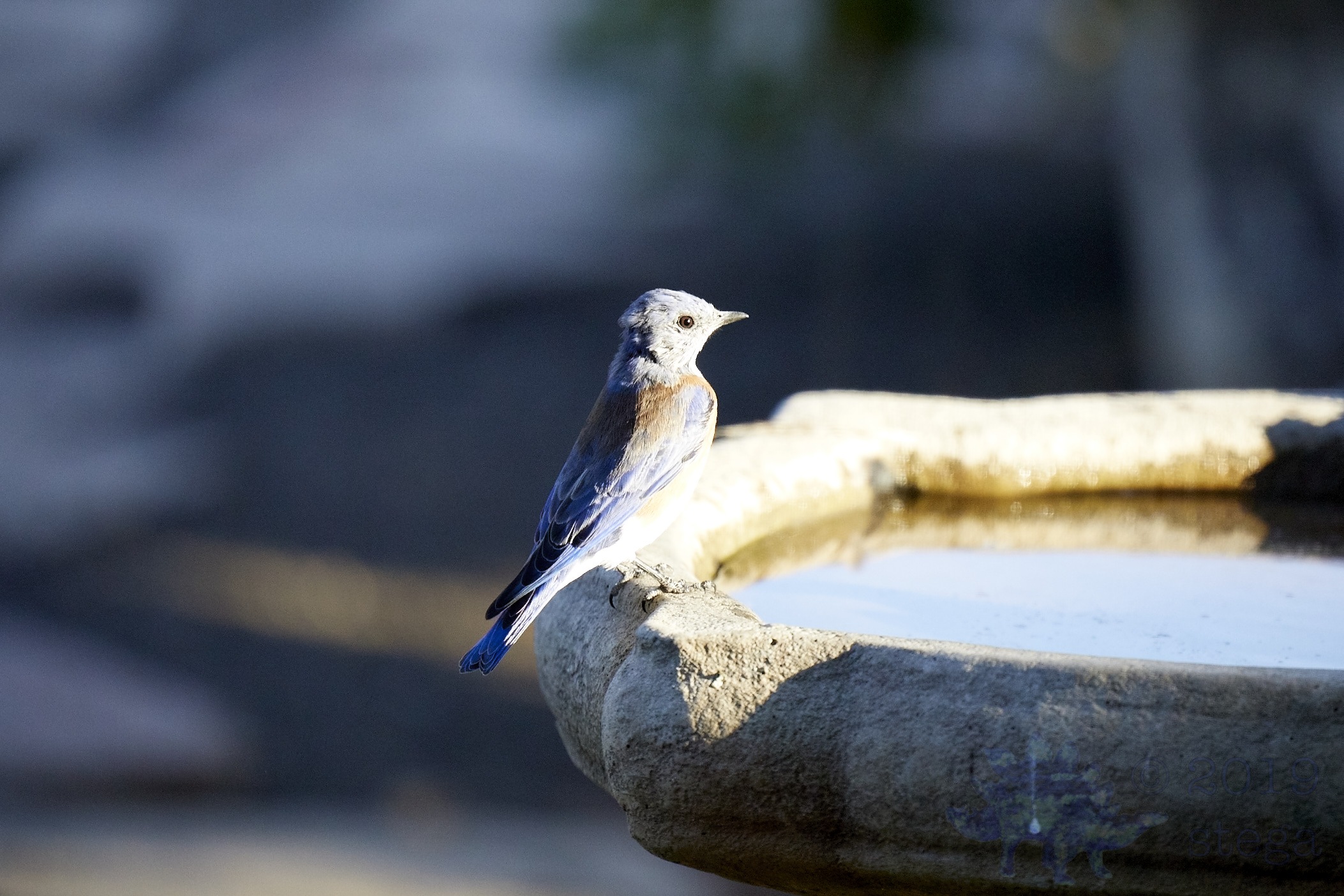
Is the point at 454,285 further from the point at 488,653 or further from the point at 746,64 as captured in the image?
the point at 488,653

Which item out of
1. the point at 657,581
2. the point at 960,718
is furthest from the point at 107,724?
the point at 960,718

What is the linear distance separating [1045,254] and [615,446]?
7.57 m

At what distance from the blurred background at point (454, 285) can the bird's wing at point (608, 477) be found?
277cm

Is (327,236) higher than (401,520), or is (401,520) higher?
(327,236)

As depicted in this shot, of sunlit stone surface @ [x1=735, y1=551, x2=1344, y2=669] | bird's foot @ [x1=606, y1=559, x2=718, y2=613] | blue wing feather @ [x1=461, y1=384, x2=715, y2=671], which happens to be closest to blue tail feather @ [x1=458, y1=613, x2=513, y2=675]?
blue wing feather @ [x1=461, y1=384, x2=715, y2=671]

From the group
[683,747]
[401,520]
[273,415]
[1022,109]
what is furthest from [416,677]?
[1022,109]

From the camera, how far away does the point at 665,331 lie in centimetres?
192

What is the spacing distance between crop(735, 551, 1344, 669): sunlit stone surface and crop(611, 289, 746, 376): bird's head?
0.36 metres

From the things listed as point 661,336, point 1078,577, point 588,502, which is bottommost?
point 1078,577

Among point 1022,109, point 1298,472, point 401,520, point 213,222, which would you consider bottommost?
point 401,520

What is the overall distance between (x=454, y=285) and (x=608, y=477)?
716cm

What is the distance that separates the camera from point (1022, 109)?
9.14 m

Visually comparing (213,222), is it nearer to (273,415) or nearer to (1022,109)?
(273,415)

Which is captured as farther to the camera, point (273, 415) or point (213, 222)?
point (213, 222)
